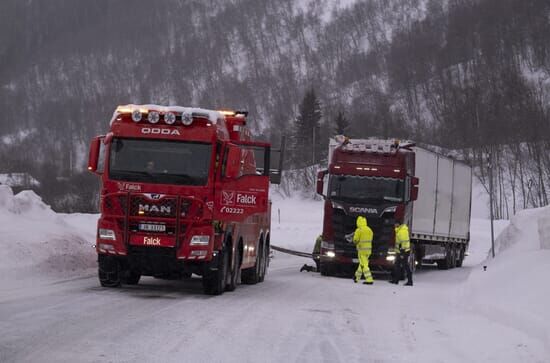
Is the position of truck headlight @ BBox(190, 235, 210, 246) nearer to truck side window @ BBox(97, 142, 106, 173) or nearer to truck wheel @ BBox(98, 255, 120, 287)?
truck wheel @ BBox(98, 255, 120, 287)

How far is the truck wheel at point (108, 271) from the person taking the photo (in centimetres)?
1532

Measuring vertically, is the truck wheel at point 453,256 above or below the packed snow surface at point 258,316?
above

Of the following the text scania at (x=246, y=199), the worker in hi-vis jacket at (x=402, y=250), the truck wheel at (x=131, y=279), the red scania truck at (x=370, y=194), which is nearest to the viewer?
the text scania at (x=246, y=199)

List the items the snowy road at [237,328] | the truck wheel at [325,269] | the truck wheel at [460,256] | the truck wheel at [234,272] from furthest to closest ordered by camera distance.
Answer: the truck wheel at [460,256], the truck wheel at [325,269], the truck wheel at [234,272], the snowy road at [237,328]

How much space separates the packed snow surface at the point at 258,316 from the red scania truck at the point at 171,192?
67 centimetres

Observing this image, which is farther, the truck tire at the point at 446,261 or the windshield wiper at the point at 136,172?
the truck tire at the point at 446,261

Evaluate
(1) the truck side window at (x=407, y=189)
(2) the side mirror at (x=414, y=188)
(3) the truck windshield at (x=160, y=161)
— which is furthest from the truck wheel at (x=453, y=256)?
(3) the truck windshield at (x=160, y=161)

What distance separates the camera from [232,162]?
15.1 metres

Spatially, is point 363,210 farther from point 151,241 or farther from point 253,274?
point 151,241

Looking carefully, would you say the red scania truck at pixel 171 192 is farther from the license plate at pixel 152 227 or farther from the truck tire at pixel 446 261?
the truck tire at pixel 446 261

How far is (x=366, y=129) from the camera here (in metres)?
109

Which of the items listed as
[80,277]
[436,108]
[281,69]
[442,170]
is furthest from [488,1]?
[80,277]

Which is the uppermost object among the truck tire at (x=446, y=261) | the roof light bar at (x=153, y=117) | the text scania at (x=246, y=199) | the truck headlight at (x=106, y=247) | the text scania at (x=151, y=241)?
the roof light bar at (x=153, y=117)

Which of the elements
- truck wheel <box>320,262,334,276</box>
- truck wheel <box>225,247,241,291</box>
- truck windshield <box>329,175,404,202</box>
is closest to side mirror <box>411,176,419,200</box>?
truck windshield <box>329,175,404,202</box>
